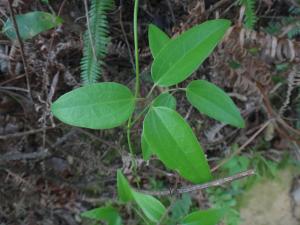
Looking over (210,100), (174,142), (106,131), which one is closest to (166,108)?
(174,142)

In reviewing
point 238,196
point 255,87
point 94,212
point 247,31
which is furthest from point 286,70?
point 94,212

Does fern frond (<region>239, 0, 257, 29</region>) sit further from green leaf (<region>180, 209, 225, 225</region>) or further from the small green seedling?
green leaf (<region>180, 209, 225, 225</region>)

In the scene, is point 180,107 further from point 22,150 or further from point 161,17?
point 22,150

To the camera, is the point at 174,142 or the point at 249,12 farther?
the point at 249,12

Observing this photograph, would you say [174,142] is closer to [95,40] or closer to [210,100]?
[210,100]

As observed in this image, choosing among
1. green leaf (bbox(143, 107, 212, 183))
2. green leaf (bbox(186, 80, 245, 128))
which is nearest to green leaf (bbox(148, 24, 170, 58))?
green leaf (bbox(186, 80, 245, 128))

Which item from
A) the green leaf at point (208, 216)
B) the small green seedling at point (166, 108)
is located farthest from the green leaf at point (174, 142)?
the green leaf at point (208, 216)

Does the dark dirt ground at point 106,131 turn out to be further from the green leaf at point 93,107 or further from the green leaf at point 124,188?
the green leaf at point 93,107
